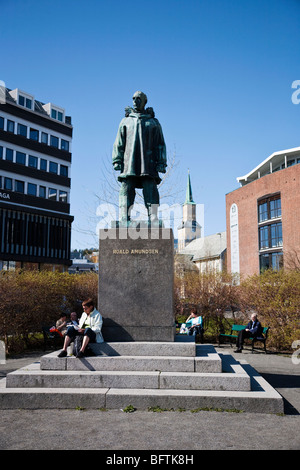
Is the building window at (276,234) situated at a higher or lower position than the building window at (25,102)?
lower

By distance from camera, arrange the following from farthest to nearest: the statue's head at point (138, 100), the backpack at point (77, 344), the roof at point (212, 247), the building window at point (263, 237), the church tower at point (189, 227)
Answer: the church tower at point (189, 227) < the roof at point (212, 247) < the building window at point (263, 237) < the statue's head at point (138, 100) < the backpack at point (77, 344)

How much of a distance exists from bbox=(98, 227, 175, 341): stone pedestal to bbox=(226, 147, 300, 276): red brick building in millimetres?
28934

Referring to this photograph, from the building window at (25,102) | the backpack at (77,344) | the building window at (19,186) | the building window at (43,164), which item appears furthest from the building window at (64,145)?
the backpack at (77,344)

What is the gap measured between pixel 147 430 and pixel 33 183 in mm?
38978

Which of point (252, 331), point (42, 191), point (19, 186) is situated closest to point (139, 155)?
point (252, 331)

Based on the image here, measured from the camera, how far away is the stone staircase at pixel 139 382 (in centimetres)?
645

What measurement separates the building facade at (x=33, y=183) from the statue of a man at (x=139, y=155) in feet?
98.0

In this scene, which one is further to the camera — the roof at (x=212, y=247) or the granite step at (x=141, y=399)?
the roof at (x=212, y=247)

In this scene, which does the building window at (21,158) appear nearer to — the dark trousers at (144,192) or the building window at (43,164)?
the building window at (43,164)

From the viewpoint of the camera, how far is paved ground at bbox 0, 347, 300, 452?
4969 mm

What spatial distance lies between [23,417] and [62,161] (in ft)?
136

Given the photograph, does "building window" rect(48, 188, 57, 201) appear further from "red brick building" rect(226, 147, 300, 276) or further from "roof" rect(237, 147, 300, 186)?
"roof" rect(237, 147, 300, 186)

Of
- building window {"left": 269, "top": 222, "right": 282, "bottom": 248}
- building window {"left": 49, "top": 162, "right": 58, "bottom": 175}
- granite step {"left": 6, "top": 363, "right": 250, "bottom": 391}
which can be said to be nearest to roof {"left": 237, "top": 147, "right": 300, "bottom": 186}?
building window {"left": 269, "top": 222, "right": 282, "bottom": 248}

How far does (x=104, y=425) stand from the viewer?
224 inches
